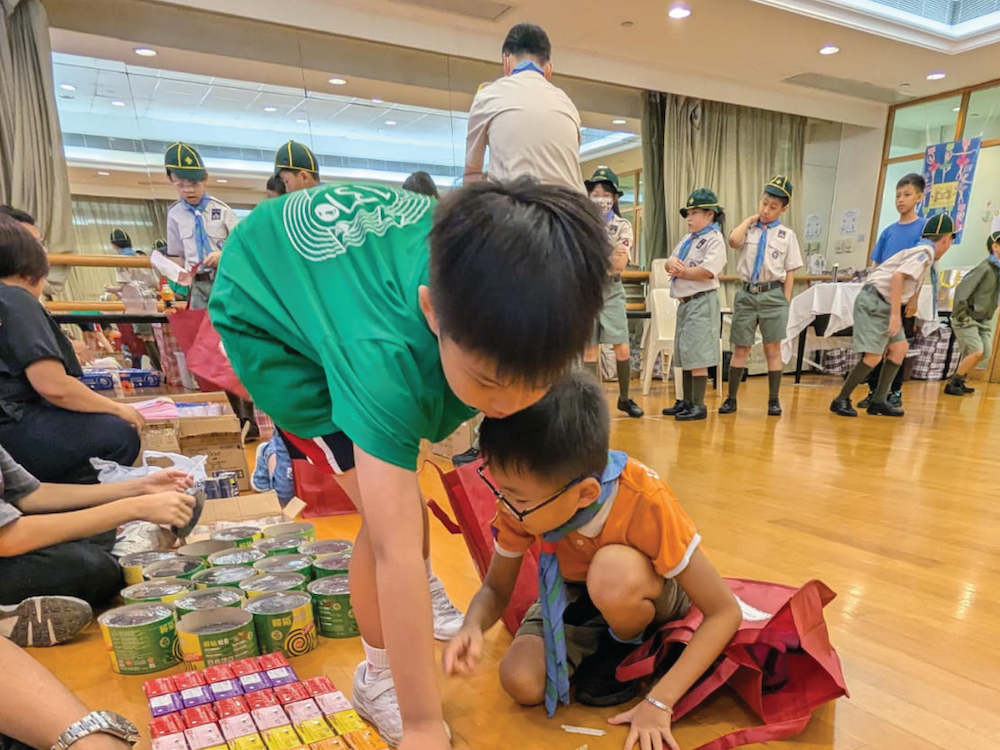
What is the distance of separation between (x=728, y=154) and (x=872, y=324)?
229 centimetres

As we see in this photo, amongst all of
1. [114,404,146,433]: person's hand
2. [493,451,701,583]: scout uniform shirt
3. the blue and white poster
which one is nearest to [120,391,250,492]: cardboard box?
[114,404,146,433]: person's hand

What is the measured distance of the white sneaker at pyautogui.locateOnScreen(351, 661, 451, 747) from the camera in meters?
0.81

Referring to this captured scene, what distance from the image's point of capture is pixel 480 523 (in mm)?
1085

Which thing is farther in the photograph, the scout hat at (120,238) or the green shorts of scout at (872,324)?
the scout hat at (120,238)

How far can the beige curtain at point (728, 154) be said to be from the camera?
4.63 meters

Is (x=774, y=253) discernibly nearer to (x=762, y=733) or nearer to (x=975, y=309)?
(x=975, y=309)

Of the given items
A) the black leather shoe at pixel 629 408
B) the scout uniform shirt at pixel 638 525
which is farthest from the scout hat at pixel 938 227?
the scout uniform shirt at pixel 638 525

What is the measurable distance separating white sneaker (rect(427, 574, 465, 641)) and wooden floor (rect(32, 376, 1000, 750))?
0.07 metres

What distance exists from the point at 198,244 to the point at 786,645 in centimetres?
274

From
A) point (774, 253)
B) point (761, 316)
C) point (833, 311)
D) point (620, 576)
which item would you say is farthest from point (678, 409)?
point (620, 576)

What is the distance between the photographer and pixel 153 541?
1392 millimetres

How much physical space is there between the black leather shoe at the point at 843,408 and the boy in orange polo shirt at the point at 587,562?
2.72 m

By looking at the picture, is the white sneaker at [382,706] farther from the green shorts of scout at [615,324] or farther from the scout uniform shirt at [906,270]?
the scout uniform shirt at [906,270]

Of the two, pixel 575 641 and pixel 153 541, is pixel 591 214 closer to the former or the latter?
pixel 575 641
